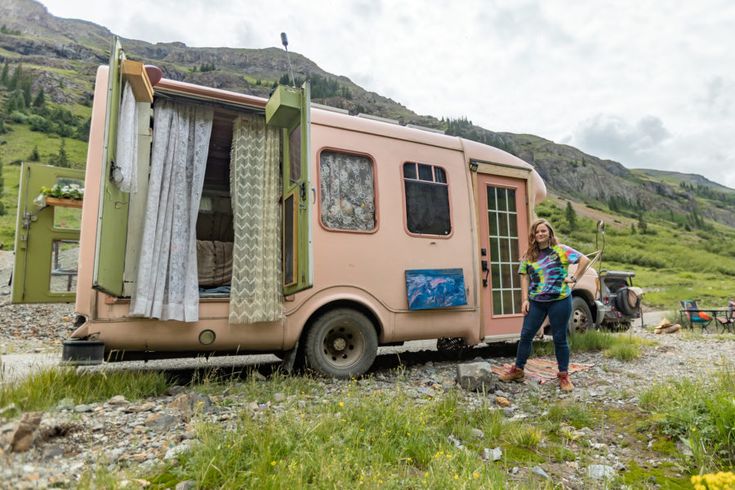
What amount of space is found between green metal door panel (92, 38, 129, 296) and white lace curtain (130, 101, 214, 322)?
214mm

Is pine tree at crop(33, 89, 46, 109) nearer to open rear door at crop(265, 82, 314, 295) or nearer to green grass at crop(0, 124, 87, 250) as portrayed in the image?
green grass at crop(0, 124, 87, 250)

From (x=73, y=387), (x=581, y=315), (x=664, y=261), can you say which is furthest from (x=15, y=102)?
(x=664, y=261)

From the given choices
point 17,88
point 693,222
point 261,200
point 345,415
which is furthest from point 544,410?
point 693,222

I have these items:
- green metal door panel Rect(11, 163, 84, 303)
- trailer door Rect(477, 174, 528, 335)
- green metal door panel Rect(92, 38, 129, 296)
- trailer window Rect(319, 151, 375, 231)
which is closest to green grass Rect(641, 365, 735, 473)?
trailer door Rect(477, 174, 528, 335)

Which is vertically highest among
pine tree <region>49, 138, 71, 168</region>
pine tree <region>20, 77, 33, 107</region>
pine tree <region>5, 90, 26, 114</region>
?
pine tree <region>20, 77, 33, 107</region>

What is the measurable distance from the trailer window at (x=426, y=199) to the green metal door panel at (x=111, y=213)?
10.4 feet

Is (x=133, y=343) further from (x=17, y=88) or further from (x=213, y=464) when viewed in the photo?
(x=17, y=88)

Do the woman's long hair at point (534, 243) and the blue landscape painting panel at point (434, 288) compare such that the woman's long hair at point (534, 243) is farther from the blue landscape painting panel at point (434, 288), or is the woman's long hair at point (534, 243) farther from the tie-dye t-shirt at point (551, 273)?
the blue landscape painting panel at point (434, 288)

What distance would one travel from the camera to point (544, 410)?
405 cm

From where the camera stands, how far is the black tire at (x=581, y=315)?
793 centimetres

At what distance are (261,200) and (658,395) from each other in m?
4.31

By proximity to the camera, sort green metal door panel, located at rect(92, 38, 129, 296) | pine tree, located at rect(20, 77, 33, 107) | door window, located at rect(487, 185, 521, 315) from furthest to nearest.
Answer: pine tree, located at rect(20, 77, 33, 107) → door window, located at rect(487, 185, 521, 315) → green metal door panel, located at rect(92, 38, 129, 296)

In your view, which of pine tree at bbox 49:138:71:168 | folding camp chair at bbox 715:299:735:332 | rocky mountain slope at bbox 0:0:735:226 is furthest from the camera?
rocky mountain slope at bbox 0:0:735:226

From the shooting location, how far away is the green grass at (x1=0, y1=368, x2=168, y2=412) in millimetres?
3199
